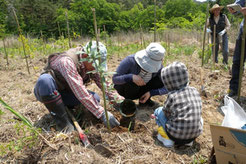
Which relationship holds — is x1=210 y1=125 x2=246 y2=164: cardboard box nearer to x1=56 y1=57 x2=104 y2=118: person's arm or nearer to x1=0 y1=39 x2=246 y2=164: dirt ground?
x1=0 y1=39 x2=246 y2=164: dirt ground

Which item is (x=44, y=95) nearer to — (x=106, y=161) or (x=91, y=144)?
(x=91, y=144)

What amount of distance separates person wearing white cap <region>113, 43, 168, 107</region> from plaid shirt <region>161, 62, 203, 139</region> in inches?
16.5

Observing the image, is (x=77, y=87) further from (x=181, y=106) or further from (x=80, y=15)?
(x=80, y=15)

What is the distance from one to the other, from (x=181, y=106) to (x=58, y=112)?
3.76 ft

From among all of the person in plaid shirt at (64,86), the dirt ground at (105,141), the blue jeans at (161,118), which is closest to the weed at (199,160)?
the dirt ground at (105,141)

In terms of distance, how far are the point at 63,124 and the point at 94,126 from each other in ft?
0.99

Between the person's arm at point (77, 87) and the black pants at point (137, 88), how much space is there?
0.77m

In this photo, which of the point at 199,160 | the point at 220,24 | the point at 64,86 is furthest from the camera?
the point at 220,24

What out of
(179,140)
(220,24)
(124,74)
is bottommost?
(179,140)

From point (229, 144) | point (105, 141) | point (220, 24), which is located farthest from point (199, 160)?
point (220, 24)

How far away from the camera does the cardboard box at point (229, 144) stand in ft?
3.63

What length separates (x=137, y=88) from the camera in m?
2.37

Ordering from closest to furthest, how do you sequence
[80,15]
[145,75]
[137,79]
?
1. [137,79]
2. [145,75]
3. [80,15]

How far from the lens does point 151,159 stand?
1.42m
